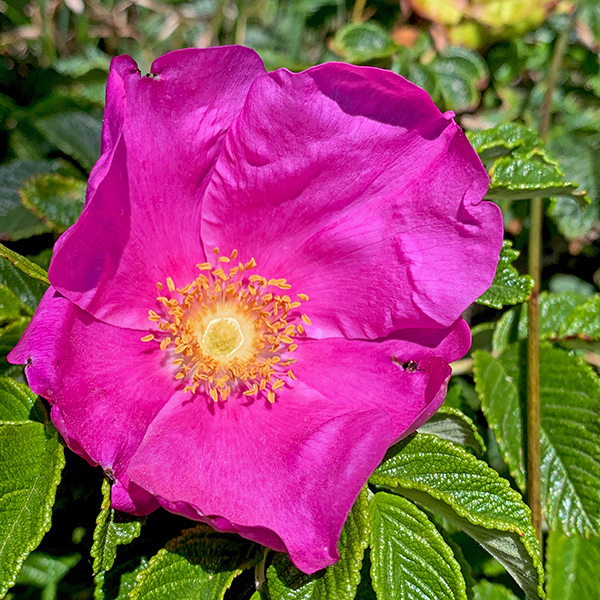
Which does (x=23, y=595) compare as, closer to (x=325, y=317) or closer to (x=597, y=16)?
(x=325, y=317)

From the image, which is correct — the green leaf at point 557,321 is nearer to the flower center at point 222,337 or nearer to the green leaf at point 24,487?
the flower center at point 222,337

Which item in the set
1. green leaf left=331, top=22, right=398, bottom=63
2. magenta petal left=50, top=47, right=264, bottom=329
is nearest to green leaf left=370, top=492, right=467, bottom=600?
magenta petal left=50, top=47, right=264, bottom=329

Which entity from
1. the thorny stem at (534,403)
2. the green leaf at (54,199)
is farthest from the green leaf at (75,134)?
the thorny stem at (534,403)

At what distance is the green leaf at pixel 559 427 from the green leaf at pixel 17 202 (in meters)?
1.11

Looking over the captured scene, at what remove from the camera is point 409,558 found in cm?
108

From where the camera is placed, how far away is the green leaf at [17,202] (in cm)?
157

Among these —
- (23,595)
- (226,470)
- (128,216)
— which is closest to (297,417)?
(226,470)

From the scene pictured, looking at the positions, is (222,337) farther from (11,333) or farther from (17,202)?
(17,202)

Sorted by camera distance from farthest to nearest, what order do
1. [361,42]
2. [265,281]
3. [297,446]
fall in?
[361,42] < [265,281] < [297,446]

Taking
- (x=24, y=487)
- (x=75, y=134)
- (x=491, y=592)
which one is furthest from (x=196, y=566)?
(x=75, y=134)

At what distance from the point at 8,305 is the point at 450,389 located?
0.97 metres

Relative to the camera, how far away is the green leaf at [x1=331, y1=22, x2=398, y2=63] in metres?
2.00

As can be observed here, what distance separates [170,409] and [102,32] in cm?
230

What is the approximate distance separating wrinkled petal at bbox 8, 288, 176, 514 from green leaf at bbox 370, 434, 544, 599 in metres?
0.42
